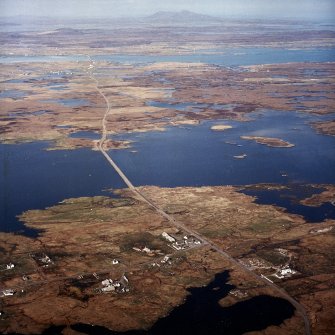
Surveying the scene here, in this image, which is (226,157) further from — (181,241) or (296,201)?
A: (181,241)

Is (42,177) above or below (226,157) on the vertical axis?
below

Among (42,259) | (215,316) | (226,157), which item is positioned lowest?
(215,316)

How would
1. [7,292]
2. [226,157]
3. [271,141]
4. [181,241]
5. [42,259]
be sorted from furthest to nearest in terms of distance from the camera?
[271,141], [226,157], [181,241], [42,259], [7,292]

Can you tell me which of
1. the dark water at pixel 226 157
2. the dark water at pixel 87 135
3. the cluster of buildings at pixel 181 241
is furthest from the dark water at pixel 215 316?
the dark water at pixel 87 135

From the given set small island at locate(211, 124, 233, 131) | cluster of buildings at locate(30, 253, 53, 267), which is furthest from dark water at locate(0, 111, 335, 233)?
cluster of buildings at locate(30, 253, 53, 267)

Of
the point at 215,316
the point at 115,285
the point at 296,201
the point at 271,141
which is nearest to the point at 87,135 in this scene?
the point at 271,141

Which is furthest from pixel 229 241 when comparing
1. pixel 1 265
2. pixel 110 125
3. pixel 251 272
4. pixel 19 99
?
pixel 19 99

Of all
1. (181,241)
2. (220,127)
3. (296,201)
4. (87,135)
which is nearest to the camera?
(181,241)
